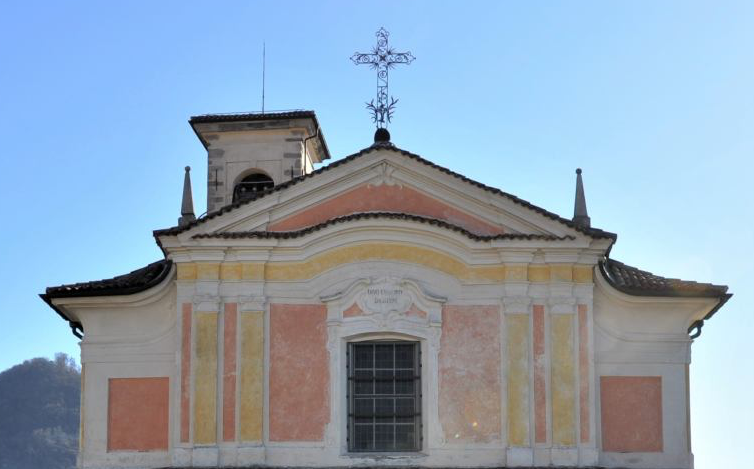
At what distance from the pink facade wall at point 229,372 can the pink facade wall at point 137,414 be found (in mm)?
1215

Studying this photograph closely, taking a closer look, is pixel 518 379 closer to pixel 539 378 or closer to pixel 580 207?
pixel 539 378

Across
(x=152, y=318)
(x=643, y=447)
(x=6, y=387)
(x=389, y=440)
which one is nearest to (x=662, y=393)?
(x=643, y=447)

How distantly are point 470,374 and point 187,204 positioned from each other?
19.3 ft

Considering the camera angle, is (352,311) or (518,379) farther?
(352,311)

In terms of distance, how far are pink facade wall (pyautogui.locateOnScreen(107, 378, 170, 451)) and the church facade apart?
0.03 m

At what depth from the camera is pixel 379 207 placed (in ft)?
76.7

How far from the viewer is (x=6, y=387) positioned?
94.3 metres

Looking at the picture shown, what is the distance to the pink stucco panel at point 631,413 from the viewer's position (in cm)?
2272

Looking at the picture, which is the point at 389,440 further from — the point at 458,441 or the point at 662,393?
the point at 662,393

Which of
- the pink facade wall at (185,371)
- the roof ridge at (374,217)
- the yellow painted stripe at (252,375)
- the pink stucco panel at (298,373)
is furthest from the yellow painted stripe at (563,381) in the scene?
the pink facade wall at (185,371)

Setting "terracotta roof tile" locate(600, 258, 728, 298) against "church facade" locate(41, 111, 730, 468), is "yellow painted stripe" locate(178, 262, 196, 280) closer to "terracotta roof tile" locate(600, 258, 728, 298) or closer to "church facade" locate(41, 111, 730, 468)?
"church facade" locate(41, 111, 730, 468)

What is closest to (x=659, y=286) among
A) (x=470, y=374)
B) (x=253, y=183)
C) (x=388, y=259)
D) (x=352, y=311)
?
(x=470, y=374)

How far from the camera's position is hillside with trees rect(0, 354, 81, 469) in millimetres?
85000

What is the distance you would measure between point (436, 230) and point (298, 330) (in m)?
2.89
